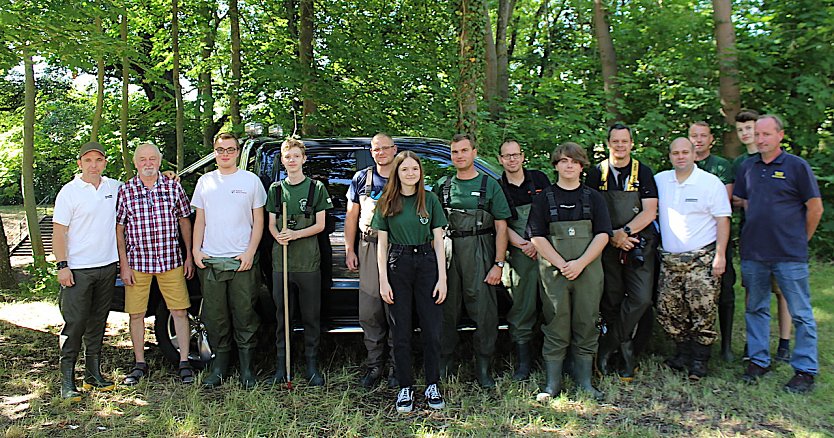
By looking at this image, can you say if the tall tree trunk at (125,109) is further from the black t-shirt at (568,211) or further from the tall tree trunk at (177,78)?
the black t-shirt at (568,211)

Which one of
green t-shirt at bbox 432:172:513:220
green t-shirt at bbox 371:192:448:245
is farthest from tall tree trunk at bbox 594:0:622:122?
green t-shirt at bbox 371:192:448:245

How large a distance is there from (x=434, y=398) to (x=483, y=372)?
0.52 metres

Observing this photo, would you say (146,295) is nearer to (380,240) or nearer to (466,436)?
(380,240)

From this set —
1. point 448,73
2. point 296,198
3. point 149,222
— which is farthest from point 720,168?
point 448,73

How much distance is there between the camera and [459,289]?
432 cm

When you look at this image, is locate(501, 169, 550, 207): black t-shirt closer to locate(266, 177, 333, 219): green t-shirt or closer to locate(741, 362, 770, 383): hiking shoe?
locate(266, 177, 333, 219): green t-shirt

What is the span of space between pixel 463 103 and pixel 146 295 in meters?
3.39

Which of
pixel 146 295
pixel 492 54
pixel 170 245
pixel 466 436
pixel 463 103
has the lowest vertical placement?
pixel 466 436

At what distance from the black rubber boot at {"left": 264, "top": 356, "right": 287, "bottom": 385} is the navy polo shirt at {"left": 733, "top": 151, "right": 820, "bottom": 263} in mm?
3412

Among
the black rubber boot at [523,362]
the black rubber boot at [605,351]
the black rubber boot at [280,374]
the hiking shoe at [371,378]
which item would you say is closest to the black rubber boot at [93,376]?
the black rubber boot at [280,374]

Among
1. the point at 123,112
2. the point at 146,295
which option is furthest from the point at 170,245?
the point at 123,112

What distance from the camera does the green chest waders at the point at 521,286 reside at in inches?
172

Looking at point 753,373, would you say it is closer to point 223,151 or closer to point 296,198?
point 296,198

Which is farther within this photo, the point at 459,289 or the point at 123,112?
the point at 123,112
